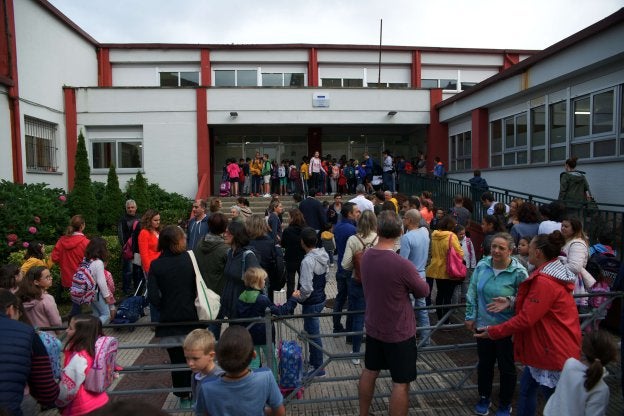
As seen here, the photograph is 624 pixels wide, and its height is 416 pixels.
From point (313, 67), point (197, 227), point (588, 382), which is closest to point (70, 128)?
point (313, 67)

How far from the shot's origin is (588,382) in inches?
110

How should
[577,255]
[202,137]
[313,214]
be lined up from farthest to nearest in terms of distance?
[202,137]
[313,214]
[577,255]

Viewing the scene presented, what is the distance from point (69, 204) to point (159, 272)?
32.8 ft

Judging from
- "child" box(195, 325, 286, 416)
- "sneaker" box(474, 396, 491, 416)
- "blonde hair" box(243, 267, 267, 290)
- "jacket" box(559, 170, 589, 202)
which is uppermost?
"jacket" box(559, 170, 589, 202)

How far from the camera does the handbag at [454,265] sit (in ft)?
21.1

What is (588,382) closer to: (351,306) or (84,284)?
(351,306)

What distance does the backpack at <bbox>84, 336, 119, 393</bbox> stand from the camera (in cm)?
318

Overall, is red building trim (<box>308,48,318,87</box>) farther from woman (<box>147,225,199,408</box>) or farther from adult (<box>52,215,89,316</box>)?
woman (<box>147,225,199,408</box>)

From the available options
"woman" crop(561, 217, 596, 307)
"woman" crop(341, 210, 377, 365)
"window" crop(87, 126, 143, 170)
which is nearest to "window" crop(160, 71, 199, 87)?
"window" crop(87, 126, 143, 170)

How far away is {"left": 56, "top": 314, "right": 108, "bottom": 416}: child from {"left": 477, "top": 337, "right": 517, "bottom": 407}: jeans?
127 inches

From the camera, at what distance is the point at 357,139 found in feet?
76.3

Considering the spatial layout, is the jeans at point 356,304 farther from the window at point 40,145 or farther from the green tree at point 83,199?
the window at point 40,145

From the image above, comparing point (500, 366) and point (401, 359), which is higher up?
point (401, 359)

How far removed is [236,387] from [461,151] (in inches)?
698
